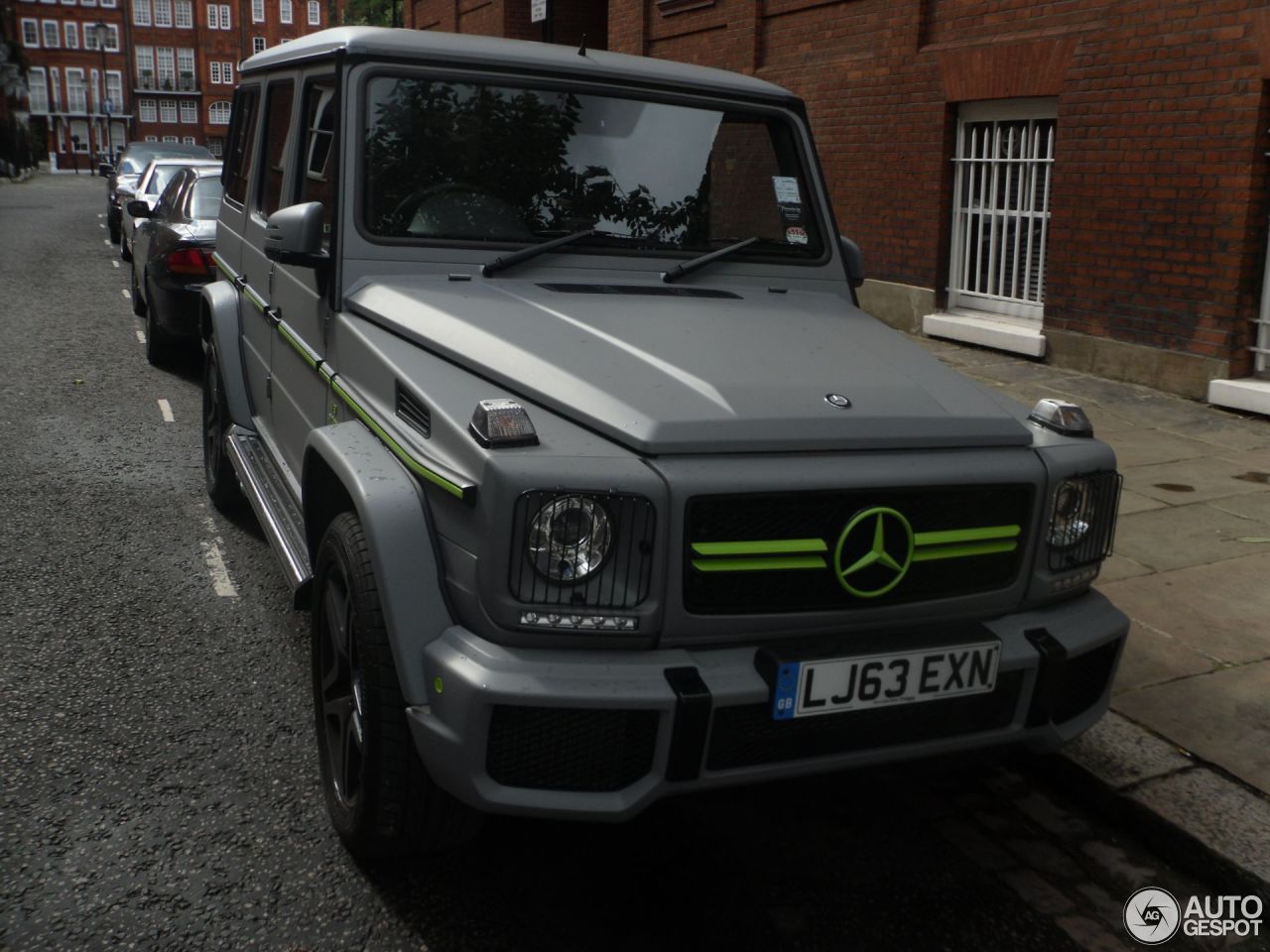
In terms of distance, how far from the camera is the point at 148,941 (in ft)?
9.37

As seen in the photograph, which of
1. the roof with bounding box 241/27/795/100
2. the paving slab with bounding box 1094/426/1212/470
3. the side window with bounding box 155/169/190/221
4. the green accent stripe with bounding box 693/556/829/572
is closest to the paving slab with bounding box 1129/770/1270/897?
the green accent stripe with bounding box 693/556/829/572

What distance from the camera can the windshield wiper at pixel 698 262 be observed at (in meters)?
4.03

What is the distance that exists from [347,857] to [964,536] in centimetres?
170

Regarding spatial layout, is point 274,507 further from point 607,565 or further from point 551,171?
point 607,565

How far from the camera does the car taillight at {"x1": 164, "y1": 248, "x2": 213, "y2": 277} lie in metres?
9.52

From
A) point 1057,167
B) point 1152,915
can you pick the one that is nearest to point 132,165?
point 1057,167

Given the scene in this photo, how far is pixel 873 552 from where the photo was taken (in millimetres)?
2814

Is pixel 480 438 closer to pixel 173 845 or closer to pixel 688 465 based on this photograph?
pixel 688 465

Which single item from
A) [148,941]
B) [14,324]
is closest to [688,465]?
[148,941]

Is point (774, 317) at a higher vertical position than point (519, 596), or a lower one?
higher

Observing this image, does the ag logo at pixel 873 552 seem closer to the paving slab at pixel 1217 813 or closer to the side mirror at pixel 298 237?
the paving slab at pixel 1217 813

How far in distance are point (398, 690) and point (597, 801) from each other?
517 millimetres

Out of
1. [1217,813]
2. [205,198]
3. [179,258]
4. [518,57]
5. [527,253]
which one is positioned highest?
[518,57]

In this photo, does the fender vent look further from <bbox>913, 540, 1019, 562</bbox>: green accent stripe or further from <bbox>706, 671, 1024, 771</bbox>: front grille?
<bbox>913, 540, 1019, 562</bbox>: green accent stripe
